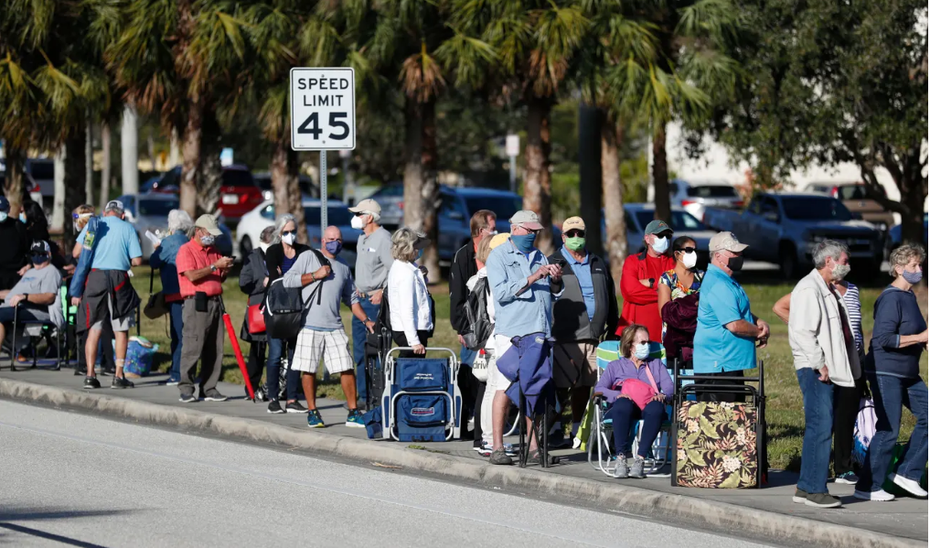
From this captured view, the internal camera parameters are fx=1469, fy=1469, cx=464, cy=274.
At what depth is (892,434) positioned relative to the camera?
9344 mm

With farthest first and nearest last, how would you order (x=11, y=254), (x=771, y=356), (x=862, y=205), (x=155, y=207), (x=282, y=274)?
(x=862, y=205)
(x=155, y=207)
(x=771, y=356)
(x=11, y=254)
(x=282, y=274)

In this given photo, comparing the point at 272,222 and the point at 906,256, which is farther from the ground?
the point at 272,222

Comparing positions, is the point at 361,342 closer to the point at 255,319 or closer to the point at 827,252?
the point at 255,319

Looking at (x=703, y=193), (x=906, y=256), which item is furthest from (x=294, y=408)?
(x=703, y=193)

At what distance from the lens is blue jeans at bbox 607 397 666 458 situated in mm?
10031

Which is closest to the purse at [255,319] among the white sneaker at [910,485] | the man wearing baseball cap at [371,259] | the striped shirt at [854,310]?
the man wearing baseball cap at [371,259]

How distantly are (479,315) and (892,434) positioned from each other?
3.12 m

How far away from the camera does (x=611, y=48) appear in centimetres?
2359

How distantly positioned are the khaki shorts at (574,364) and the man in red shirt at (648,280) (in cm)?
60

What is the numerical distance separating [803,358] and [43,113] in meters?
18.8

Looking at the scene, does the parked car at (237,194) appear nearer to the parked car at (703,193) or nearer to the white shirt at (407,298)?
the parked car at (703,193)

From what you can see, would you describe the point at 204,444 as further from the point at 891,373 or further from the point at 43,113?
the point at 43,113

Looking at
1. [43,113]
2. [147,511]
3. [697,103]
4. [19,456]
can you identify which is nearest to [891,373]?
[147,511]

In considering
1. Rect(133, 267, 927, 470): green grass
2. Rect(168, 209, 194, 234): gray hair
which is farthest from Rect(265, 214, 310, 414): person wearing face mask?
Rect(168, 209, 194, 234): gray hair
